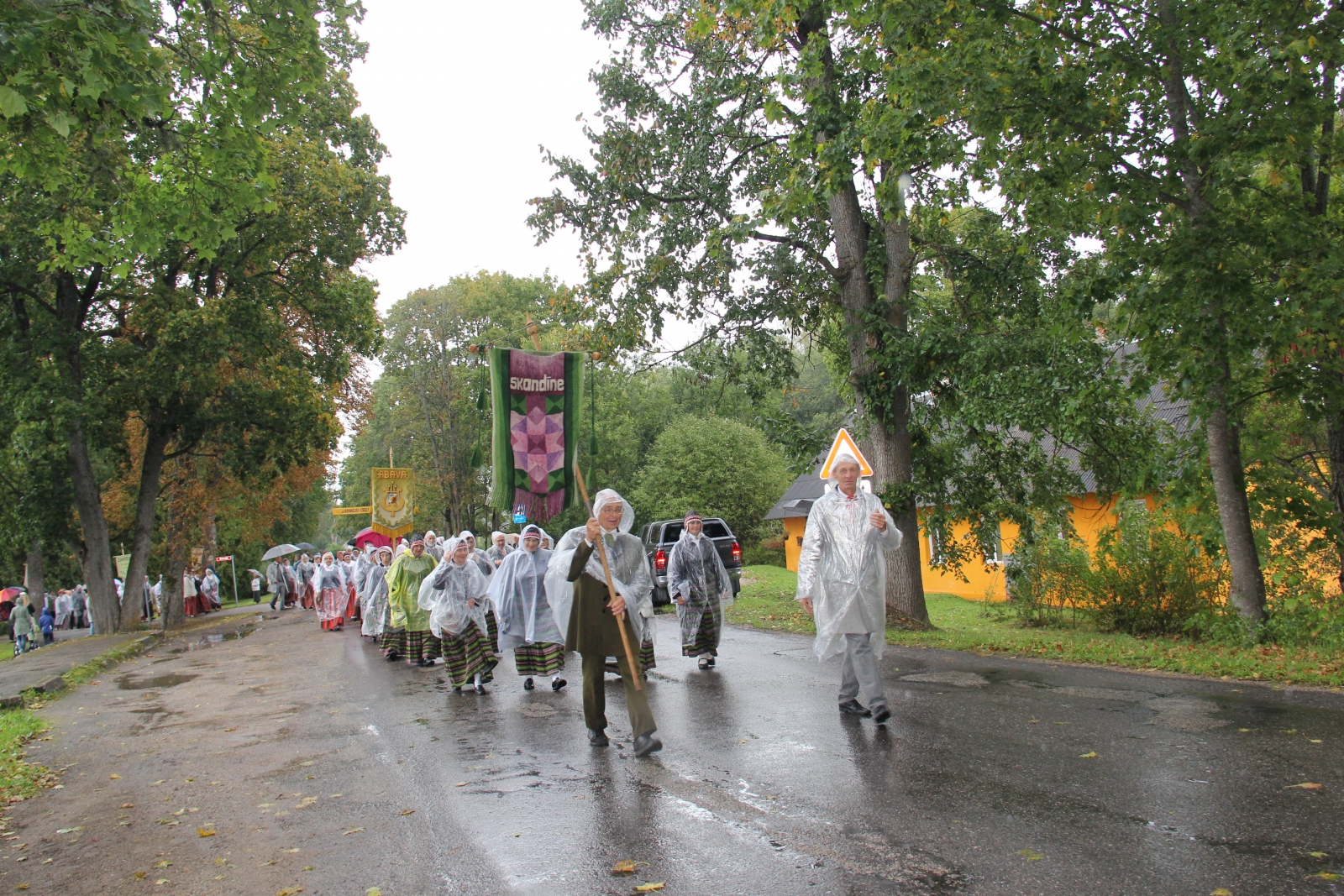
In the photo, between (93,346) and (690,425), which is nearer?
(93,346)

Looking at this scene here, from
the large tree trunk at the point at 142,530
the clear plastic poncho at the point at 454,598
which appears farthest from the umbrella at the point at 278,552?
the clear plastic poncho at the point at 454,598

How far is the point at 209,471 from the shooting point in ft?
94.5

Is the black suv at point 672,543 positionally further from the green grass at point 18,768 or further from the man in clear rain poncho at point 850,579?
the man in clear rain poncho at point 850,579

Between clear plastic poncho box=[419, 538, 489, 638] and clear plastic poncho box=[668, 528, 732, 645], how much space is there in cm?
230

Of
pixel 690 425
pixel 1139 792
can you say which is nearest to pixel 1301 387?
pixel 1139 792

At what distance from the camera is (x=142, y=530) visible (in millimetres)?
24047

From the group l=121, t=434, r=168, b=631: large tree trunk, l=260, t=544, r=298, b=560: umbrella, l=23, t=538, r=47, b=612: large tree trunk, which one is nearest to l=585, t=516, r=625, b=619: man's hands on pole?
l=121, t=434, r=168, b=631: large tree trunk

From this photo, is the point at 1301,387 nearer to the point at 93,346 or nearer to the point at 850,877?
the point at 850,877

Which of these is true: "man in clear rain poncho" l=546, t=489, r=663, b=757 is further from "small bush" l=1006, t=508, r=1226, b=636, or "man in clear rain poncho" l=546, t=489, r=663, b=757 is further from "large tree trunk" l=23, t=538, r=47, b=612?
"large tree trunk" l=23, t=538, r=47, b=612

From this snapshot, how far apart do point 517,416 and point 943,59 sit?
18.9 feet

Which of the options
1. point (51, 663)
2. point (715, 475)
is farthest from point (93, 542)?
point (715, 475)

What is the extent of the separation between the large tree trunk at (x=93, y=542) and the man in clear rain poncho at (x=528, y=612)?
51.0 ft

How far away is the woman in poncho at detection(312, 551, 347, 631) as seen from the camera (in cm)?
2370

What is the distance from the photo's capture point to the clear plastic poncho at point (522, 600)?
10180 millimetres
